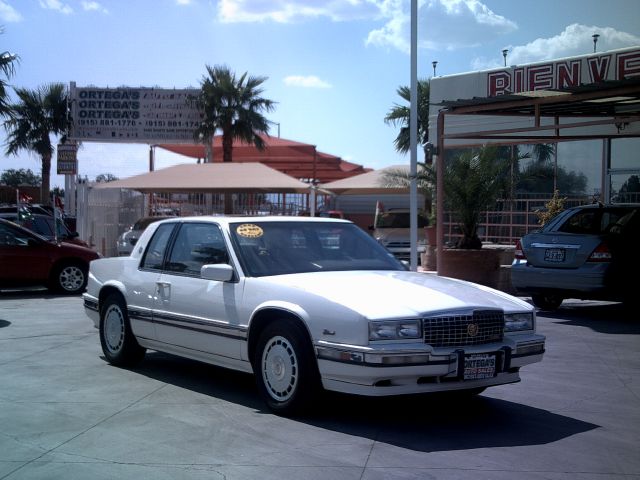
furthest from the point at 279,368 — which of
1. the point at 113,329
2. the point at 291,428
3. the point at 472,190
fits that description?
the point at 472,190

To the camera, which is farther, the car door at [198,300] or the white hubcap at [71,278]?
the white hubcap at [71,278]

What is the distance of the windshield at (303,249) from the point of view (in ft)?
22.3

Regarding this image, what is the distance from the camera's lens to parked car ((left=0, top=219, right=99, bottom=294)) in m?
15.0

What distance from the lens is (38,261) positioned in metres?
15.2

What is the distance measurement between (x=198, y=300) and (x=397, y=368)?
2210mm

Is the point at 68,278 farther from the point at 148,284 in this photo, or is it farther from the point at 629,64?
the point at 629,64

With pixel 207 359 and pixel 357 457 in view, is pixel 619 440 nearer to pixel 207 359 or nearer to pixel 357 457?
pixel 357 457

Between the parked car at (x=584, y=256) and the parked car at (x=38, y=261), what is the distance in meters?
8.30

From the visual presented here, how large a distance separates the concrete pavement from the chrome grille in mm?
671

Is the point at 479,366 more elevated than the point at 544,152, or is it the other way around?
the point at 544,152

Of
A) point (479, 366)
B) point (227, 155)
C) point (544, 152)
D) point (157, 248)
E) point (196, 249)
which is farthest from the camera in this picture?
point (227, 155)

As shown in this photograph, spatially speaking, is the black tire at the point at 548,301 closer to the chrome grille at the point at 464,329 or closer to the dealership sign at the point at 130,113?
the chrome grille at the point at 464,329

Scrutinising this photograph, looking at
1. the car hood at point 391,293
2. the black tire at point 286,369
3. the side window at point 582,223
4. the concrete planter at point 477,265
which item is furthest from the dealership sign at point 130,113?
the black tire at point 286,369

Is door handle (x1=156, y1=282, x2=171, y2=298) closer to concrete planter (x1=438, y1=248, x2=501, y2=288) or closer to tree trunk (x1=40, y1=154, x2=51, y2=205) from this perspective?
concrete planter (x1=438, y1=248, x2=501, y2=288)
